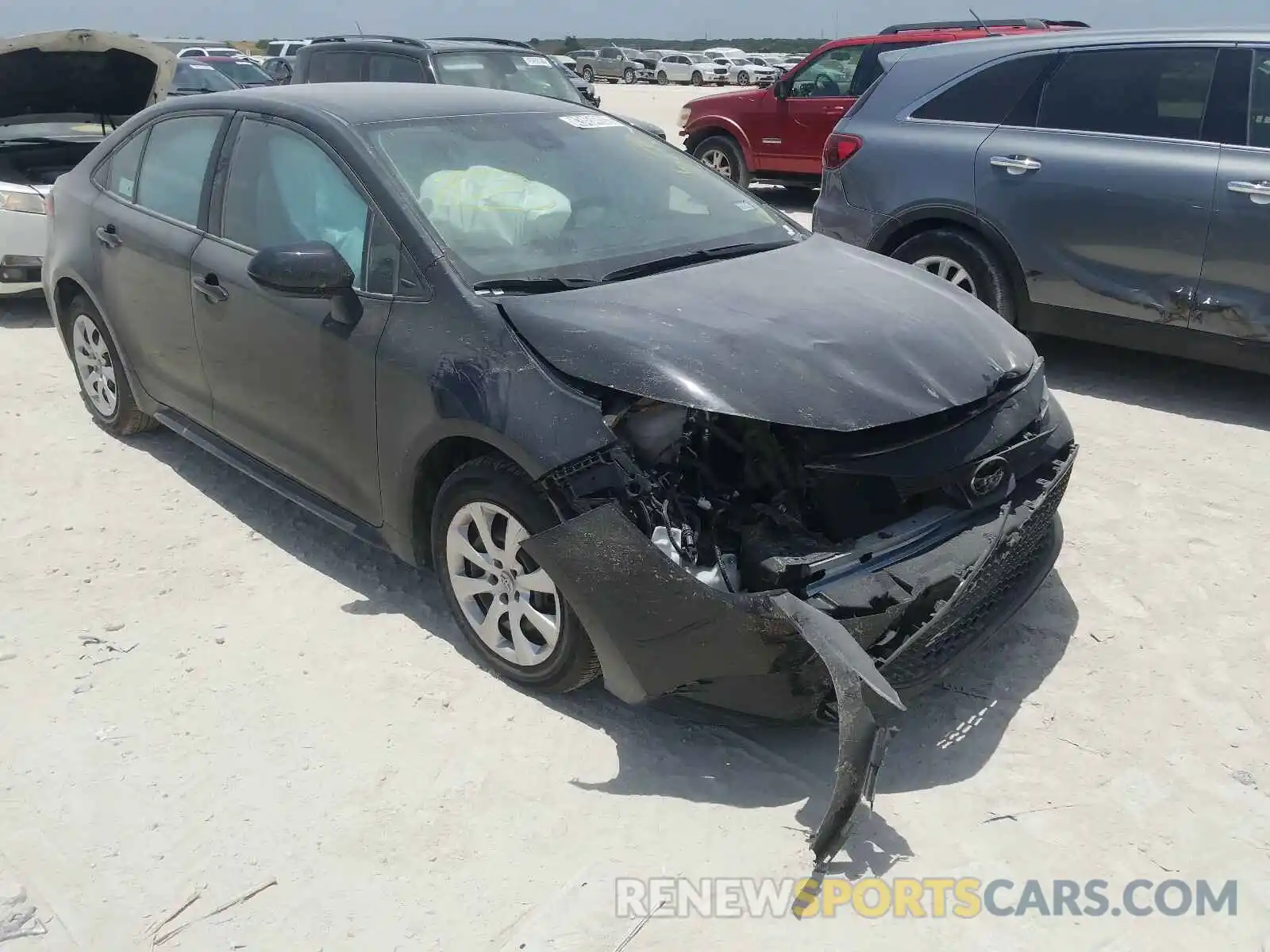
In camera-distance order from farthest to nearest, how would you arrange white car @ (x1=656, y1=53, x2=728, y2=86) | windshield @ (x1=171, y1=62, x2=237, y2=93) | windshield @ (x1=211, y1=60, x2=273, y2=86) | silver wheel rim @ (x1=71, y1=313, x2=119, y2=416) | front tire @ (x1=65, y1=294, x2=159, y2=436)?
1. white car @ (x1=656, y1=53, x2=728, y2=86)
2. windshield @ (x1=211, y1=60, x2=273, y2=86)
3. windshield @ (x1=171, y1=62, x2=237, y2=93)
4. silver wheel rim @ (x1=71, y1=313, x2=119, y2=416)
5. front tire @ (x1=65, y1=294, x2=159, y2=436)

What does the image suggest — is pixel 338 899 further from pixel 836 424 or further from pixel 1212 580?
pixel 1212 580

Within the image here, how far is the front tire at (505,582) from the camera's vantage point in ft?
10.0

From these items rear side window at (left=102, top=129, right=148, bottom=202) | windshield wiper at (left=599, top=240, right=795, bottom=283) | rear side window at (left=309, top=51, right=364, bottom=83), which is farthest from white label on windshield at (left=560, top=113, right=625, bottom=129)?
rear side window at (left=309, top=51, right=364, bottom=83)

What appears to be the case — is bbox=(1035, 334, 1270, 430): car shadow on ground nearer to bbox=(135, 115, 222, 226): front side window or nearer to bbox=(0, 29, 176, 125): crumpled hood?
bbox=(135, 115, 222, 226): front side window

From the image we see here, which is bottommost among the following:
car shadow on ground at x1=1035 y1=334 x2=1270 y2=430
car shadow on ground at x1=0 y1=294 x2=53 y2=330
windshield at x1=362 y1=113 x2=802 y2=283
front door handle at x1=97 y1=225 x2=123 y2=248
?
car shadow on ground at x1=1035 y1=334 x2=1270 y2=430

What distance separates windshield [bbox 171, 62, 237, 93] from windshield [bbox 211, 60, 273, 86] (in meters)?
2.78

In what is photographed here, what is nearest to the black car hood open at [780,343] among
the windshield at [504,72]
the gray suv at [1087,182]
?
the gray suv at [1087,182]

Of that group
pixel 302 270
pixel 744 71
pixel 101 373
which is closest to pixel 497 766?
pixel 302 270

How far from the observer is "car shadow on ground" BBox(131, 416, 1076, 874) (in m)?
2.92

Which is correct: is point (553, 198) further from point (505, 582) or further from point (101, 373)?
point (101, 373)

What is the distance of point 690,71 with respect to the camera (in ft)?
147

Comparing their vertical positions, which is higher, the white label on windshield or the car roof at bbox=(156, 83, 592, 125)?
the car roof at bbox=(156, 83, 592, 125)

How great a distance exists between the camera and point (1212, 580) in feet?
12.9

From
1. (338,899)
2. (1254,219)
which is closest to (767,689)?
(338,899)
